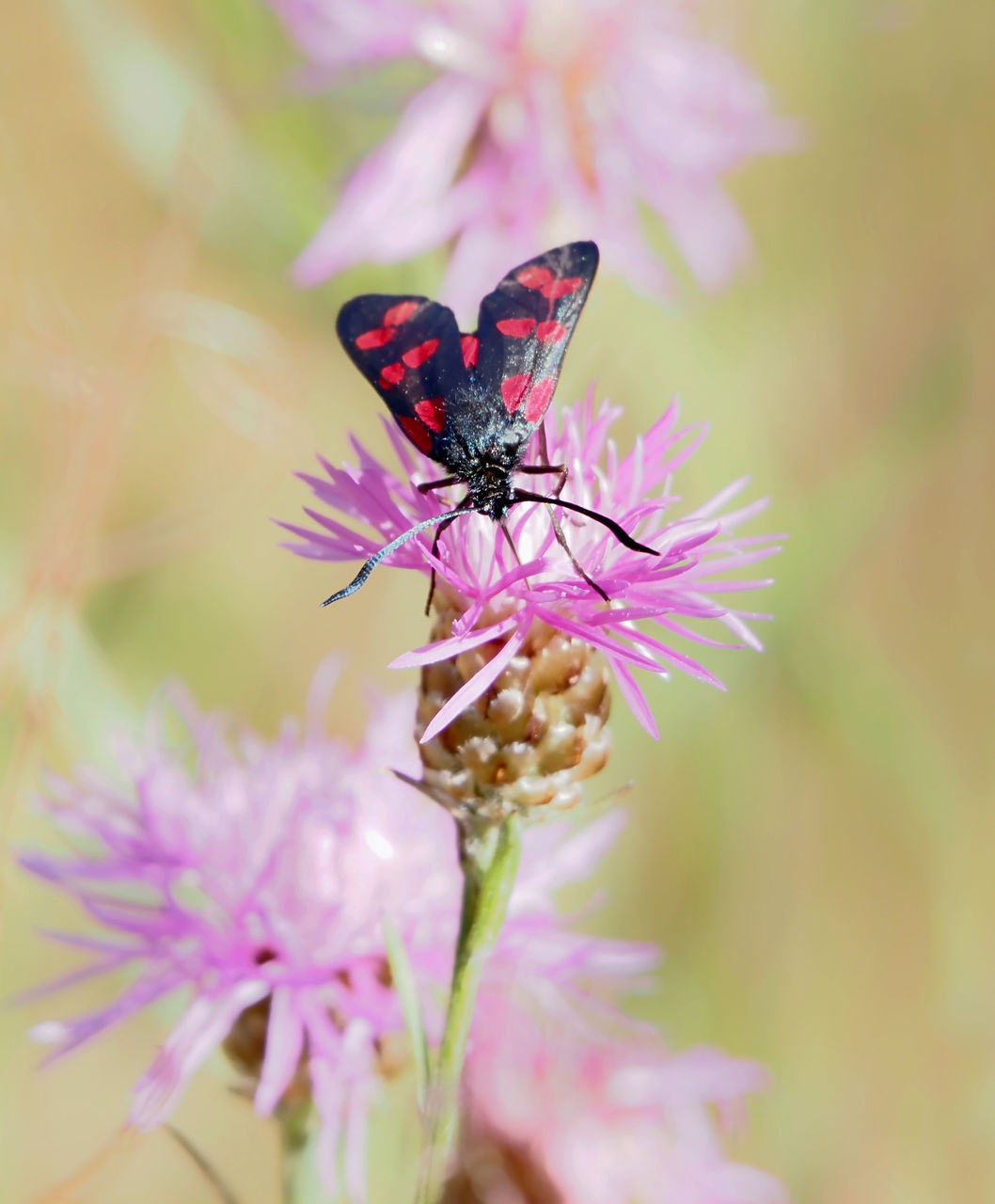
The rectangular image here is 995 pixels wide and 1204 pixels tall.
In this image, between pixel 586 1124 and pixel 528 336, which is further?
pixel 586 1124

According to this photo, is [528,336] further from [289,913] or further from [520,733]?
[289,913]

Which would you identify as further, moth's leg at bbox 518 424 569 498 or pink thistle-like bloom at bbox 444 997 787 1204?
pink thistle-like bloom at bbox 444 997 787 1204

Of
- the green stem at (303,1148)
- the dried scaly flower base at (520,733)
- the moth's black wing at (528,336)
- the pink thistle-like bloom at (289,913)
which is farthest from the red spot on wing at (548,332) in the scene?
the green stem at (303,1148)

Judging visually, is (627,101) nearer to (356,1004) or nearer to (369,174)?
(369,174)

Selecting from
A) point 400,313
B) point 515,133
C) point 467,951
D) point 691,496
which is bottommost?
point 467,951

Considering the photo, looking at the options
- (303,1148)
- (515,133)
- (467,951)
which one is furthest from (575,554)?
(515,133)

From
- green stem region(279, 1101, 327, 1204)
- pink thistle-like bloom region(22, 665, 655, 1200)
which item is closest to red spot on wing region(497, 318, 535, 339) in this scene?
pink thistle-like bloom region(22, 665, 655, 1200)

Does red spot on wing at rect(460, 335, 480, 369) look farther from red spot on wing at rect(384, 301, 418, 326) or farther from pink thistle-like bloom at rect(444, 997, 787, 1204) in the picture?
pink thistle-like bloom at rect(444, 997, 787, 1204)
